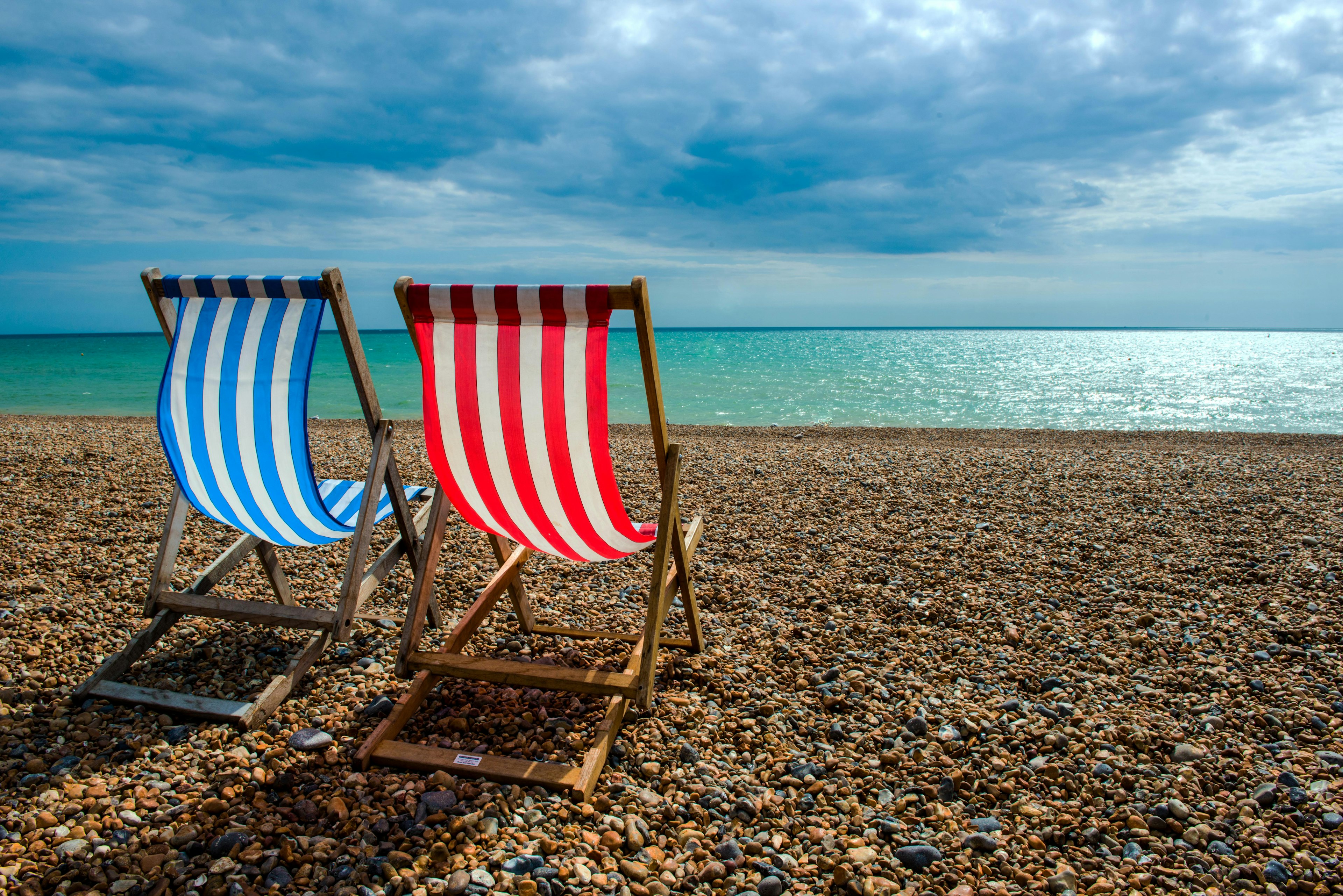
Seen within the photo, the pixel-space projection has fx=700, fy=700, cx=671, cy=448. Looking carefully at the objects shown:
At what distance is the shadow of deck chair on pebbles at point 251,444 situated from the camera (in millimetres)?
2621

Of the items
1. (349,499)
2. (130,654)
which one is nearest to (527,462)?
(349,499)

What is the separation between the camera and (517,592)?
316 centimetres

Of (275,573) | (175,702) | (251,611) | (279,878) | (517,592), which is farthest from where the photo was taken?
(275,573)

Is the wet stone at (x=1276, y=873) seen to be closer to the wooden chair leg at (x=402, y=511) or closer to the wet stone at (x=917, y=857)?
Answer: the wet stone at (x=917, y=857)

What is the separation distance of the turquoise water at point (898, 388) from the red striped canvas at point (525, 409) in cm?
1448

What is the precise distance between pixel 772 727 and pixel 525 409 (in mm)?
1431

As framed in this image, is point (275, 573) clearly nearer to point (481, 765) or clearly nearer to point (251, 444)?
point (251, 444)

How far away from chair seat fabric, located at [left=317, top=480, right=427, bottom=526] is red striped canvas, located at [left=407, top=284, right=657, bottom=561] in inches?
18.5

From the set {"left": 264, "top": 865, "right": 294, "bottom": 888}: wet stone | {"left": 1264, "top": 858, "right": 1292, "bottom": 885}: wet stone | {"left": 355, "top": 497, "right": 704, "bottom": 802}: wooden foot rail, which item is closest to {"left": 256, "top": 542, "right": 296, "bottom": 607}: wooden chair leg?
{"left": 355, "top": 497, "right": 704, "bottom": 802}: wooden foot rail

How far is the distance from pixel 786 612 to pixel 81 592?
3.55 meters

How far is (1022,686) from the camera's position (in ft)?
9.19

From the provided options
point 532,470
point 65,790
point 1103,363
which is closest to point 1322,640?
point 532,470

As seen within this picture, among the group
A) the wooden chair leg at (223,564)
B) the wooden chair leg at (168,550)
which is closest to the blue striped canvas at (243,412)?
the wooden chair leg at (168,550)

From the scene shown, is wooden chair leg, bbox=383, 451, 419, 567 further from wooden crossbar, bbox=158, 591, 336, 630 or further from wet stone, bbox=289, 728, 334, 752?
wet stone, bbox=289, 728, 334, 752
